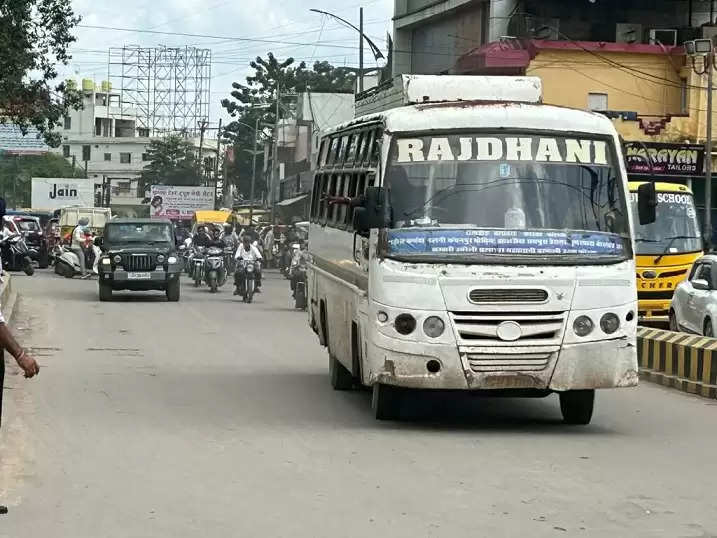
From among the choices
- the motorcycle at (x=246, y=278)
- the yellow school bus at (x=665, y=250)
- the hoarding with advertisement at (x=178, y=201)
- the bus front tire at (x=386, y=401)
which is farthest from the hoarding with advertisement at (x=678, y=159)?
the hoarding with advertisement at (x=178, y=201)

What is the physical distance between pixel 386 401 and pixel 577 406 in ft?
5.31

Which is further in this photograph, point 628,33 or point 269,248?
point 269,248

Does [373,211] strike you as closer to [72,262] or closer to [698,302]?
[698,302]

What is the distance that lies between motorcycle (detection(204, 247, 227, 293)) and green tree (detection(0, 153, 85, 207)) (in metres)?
95.8

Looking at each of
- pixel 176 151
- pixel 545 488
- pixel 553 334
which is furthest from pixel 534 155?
pixel 176 151

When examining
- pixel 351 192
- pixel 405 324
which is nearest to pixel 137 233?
pixel 351 192

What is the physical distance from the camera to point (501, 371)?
1111 cm

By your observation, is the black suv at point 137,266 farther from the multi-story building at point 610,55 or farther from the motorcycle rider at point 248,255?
the multi-story building at point 610,55

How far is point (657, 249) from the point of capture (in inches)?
993

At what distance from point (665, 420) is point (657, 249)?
1271 centimetres

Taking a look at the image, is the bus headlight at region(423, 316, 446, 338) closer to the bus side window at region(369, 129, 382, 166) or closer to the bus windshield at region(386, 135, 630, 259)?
the bus windshield at region(386, 135, 630, 259)

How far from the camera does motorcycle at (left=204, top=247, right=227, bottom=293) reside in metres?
37.7

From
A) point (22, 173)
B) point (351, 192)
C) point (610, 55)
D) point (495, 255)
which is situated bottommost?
point (22, 173)

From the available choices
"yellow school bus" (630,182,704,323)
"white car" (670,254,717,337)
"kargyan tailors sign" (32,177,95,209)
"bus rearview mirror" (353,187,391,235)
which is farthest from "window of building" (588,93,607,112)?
"kargyan tailors sign" (32,177,95,209)
